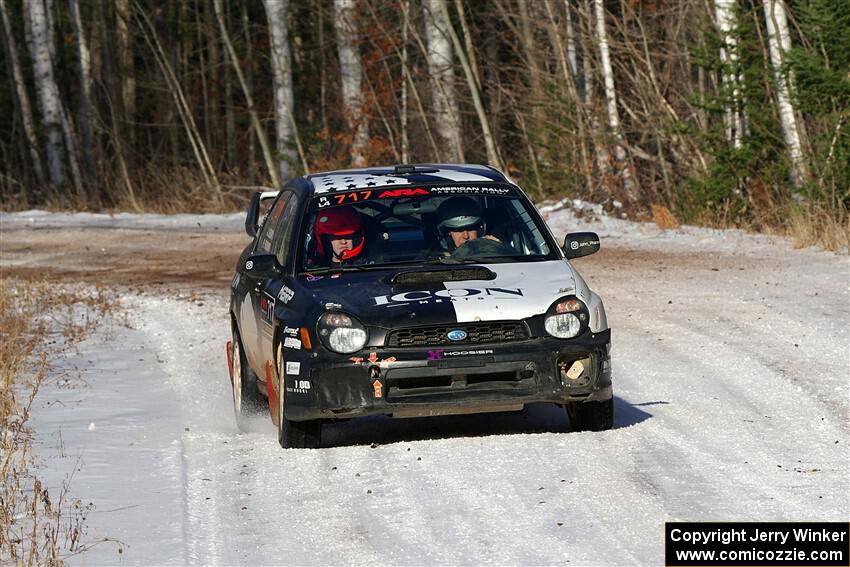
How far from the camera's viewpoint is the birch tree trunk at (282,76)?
31.3 meters

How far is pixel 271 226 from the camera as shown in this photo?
1023cm

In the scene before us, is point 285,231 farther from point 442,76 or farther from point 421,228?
point 442,76

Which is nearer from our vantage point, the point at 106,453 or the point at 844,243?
the point at 106,453

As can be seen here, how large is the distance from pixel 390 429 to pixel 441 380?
1.11 meters

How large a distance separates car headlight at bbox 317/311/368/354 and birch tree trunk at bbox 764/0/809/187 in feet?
42.1

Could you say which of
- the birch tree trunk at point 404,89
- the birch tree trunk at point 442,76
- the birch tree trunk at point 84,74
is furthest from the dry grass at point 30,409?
the birch tree trunk at point 84,74

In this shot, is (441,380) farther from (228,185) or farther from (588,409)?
(228,185)

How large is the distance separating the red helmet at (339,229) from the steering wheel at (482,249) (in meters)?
0.59

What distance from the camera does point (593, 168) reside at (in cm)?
2431

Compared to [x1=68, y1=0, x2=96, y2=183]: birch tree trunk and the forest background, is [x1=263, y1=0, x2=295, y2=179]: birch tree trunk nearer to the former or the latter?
the forest background

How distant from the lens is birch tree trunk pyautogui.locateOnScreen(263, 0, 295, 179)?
103 feet

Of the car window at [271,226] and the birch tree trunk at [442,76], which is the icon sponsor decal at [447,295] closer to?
the car window at [271,226]

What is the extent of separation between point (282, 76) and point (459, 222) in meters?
22.8

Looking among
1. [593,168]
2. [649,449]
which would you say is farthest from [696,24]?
[649,449]
